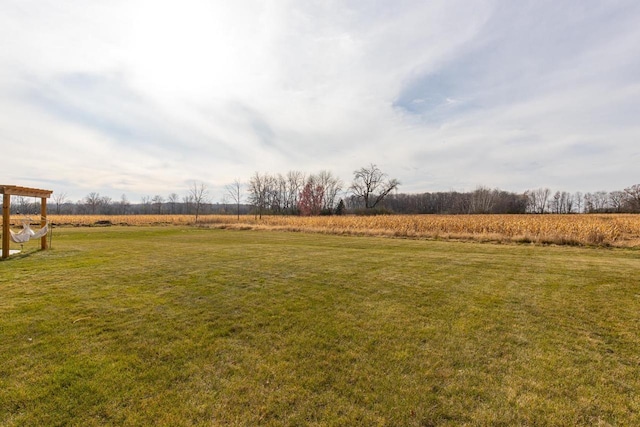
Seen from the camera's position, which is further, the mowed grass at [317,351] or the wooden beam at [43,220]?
the wooden beam at [43,220]

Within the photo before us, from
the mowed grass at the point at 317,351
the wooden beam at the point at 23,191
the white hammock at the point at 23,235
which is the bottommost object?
the mowed grass at the point at 317,351

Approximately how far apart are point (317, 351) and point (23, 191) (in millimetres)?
11893

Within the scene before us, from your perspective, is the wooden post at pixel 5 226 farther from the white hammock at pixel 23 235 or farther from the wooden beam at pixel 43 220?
the wooden beam at pixel 43 220

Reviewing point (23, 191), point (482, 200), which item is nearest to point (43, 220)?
point (23, 191)

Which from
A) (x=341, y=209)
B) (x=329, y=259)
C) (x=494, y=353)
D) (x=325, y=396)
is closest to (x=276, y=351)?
(x=325, y=396)

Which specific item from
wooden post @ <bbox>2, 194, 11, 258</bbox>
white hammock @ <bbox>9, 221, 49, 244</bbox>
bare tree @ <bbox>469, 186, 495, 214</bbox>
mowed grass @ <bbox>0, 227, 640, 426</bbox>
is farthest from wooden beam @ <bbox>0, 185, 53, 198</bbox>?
bare tree @ <bbox>469, 186, 495, 214</bbox>

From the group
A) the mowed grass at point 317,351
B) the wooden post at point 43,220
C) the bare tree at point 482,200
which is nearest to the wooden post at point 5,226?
the wooden post at point 43,220

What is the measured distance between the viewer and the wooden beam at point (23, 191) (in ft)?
29.0

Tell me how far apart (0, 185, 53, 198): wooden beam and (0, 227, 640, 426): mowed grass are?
3.87 metres

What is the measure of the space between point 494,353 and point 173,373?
3.61 meters

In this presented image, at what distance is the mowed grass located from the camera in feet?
8.37

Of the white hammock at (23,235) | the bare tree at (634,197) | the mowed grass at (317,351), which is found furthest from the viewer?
the bare tree at (634,197)

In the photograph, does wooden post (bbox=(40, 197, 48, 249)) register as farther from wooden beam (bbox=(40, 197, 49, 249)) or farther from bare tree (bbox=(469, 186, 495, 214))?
bare tree (bbox=(469, 186, 495, 214))

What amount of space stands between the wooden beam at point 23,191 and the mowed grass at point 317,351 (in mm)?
3869
